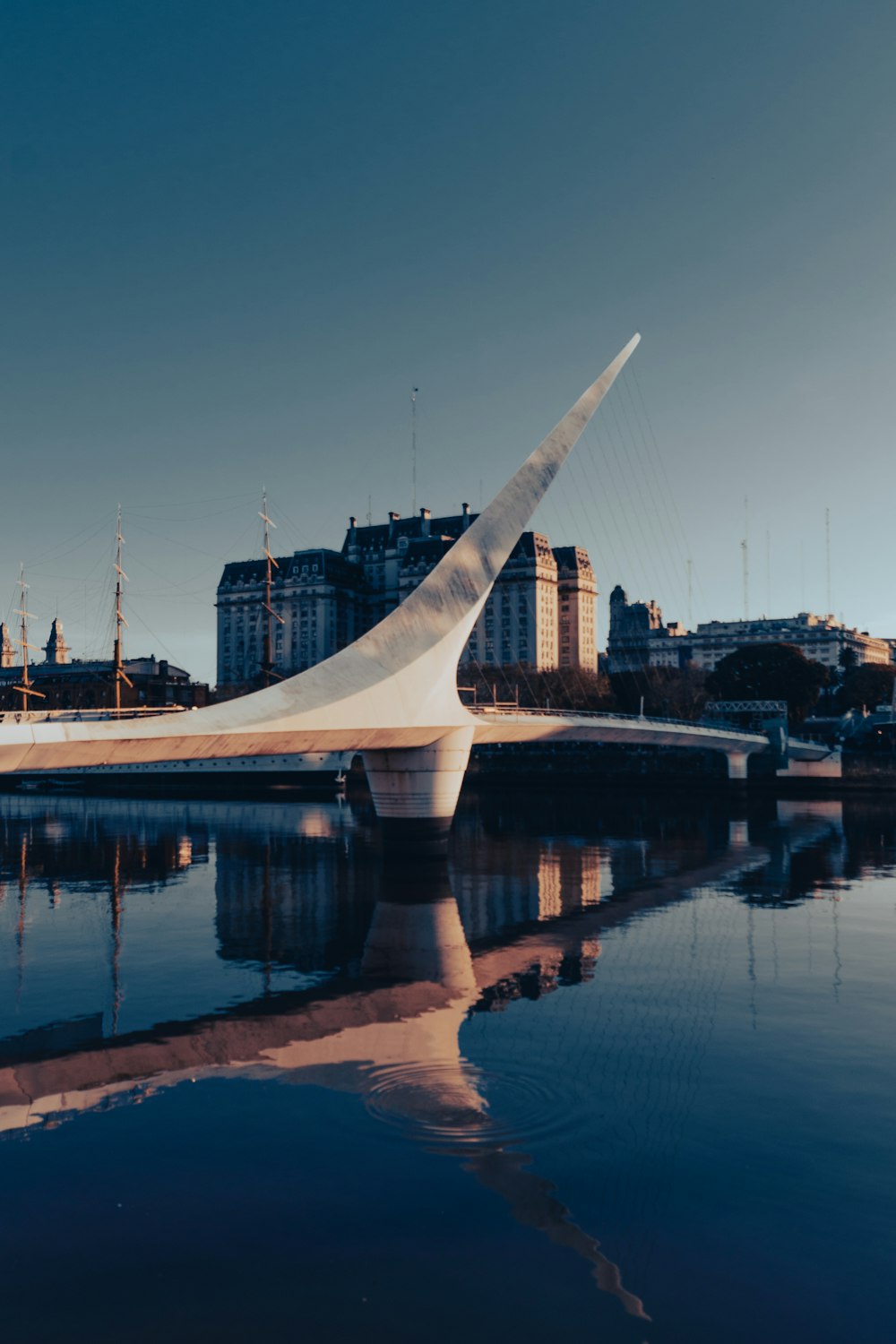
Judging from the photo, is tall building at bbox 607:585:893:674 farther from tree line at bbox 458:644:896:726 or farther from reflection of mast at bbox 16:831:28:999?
reflection of mast at bbox 16:831:28:999

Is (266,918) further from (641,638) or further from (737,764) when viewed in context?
(641,638)

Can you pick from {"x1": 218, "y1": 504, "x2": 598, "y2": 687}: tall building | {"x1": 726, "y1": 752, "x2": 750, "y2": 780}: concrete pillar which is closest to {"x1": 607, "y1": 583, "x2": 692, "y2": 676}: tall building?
{"x1": 218, "y1": 504, "x2": 598, "y2": 687}: tall building

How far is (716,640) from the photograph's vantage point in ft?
531

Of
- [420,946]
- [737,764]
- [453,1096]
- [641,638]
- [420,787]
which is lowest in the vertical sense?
[420,946]

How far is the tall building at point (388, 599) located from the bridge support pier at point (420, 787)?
86723 mm

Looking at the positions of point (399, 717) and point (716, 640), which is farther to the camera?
point (716, 640)

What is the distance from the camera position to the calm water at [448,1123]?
7676 mm

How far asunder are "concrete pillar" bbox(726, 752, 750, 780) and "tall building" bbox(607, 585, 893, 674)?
8178 cm

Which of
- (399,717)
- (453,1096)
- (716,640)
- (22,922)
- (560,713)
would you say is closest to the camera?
(453,1096)

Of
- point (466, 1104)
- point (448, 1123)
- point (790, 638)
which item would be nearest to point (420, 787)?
point (466, 1104)

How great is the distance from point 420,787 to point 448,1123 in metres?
24.4

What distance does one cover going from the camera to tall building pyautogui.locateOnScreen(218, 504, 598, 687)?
129 m

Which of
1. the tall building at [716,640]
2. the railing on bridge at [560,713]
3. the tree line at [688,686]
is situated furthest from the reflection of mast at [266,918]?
the tall building at [716,640]

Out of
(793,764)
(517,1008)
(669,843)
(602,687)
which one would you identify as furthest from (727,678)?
(517,1008)
